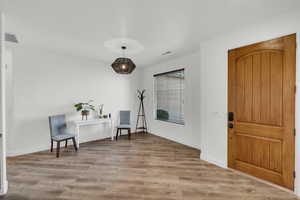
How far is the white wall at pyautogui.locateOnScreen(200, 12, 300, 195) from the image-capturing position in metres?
2.40

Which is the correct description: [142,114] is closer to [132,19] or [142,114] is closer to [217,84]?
[217,84]

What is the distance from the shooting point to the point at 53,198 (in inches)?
76.0

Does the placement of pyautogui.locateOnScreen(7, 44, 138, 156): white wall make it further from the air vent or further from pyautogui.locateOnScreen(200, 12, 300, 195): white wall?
pyautogui.locateOnScreen(200, 12, 300, 195): white wall

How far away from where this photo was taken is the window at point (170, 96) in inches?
176

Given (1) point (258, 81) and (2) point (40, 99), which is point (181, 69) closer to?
(1) point (258, 81)

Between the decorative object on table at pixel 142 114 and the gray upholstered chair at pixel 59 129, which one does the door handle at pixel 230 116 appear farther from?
the gray upholstered chair at pixel 59 129

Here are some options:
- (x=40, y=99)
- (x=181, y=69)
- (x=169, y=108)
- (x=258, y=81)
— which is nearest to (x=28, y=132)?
(x=40, y=99)

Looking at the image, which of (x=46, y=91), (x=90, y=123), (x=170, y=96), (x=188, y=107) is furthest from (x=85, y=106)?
(x=188, y=107)

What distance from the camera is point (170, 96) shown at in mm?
4836

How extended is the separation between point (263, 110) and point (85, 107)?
169 inches

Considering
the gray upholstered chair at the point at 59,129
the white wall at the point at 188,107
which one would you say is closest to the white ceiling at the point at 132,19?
the white wall at the point at 188,107

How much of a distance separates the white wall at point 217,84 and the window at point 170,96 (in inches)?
51.8

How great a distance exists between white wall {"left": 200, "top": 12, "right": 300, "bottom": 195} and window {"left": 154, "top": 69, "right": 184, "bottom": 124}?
1.31 metres

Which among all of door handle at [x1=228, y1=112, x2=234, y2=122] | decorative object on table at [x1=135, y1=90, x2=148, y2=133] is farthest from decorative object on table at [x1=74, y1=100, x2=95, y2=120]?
door handle at [x1=228, y1=112, x2=234, y2=122]
